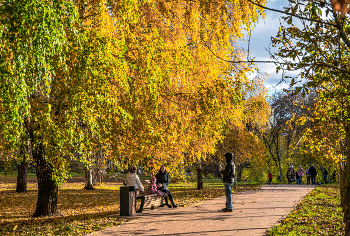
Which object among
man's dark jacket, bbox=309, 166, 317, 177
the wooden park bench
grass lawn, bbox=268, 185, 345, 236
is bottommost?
grass lawn, bbox=268, 185, 345, 236

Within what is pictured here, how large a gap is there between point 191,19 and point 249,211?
22.9 ft

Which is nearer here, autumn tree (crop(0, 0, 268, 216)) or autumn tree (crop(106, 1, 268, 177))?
autumn tree (crop(0, 0, 268, 216))

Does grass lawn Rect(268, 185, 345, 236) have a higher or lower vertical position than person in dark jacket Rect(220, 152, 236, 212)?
lower

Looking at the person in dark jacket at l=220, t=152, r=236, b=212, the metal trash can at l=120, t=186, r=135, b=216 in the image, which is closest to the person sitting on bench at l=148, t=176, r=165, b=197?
the metal trash can at l=120, t=186, r=135, b=216

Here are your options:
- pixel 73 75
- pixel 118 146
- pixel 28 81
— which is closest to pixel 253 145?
pixel 118 146

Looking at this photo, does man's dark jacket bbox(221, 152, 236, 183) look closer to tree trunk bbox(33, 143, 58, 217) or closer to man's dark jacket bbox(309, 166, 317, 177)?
tree trunk bbox(33, 143, 58, 217)

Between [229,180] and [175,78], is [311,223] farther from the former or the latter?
[175,78]

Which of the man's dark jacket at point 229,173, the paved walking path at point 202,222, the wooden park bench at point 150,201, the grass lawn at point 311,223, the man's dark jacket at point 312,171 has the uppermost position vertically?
the man's dark jacket at point 229,173

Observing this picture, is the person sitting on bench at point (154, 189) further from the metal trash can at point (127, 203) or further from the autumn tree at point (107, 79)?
the metal trash can at point (127, 203)

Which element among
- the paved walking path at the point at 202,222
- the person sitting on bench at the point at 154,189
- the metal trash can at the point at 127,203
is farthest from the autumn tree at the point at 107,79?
the paved walking path at the point at 202,222

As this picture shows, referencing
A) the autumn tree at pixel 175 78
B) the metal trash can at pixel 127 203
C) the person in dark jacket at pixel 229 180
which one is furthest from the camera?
the person in dark jacket at pixel 229 180

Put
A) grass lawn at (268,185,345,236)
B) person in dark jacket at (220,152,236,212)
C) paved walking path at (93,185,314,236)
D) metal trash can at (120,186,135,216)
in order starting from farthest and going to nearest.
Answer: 1. person in dark jacket at (220,152,236,212)
2. metal trash can at (120,186,135,216)
3. grass lawn at (268,185,345,236)
4. paved walking path at (93,185,314,236)

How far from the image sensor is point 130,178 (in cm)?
1168

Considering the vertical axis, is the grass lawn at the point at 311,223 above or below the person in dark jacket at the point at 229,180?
below
